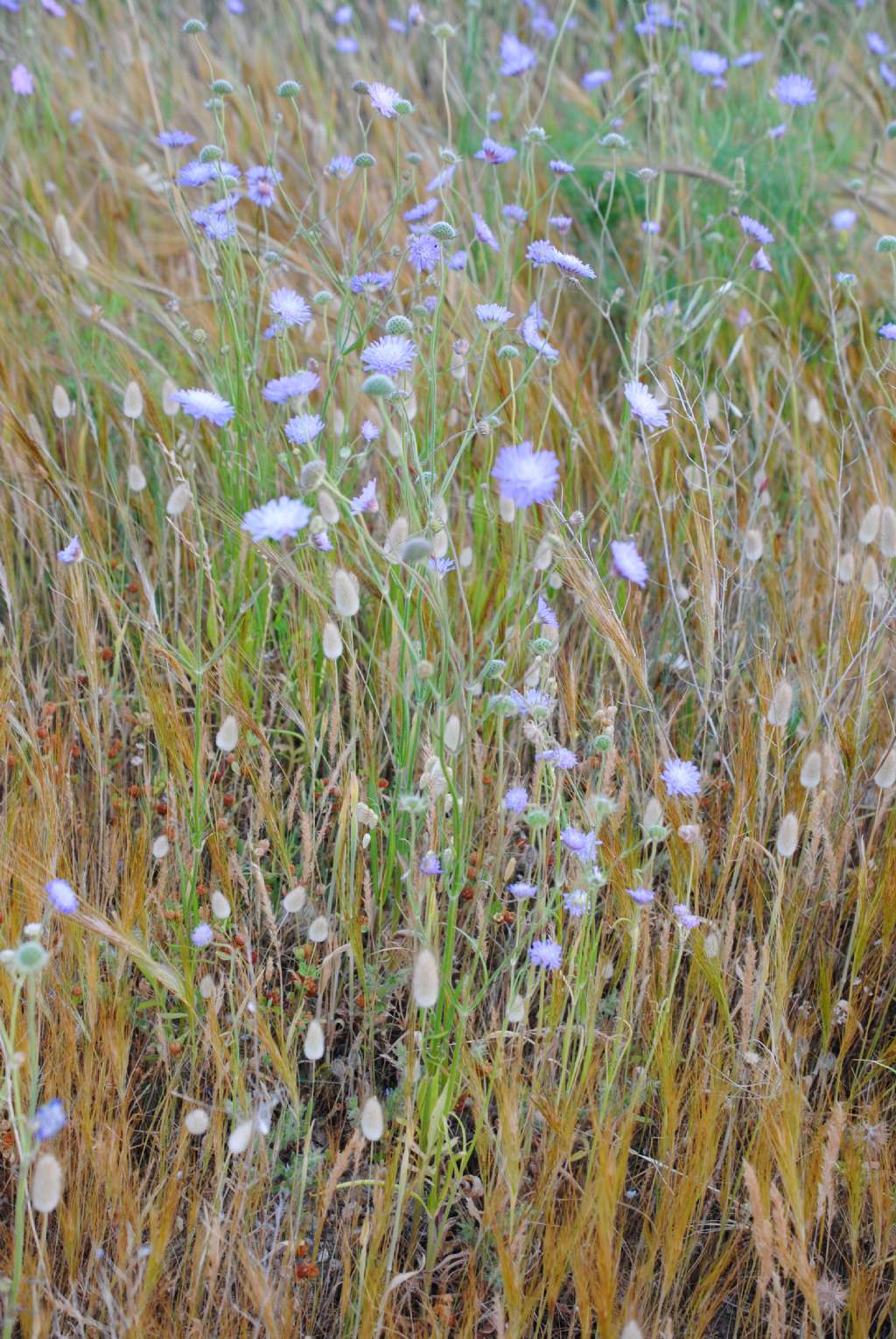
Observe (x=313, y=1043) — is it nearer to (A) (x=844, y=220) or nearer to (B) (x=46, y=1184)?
(B) (x=46, y=1184)

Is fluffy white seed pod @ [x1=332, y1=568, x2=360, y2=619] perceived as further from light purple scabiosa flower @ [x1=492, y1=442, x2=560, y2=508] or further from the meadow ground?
light purple scabiosa flower @ [x1=492, y1=442, x2=560, y2=508]

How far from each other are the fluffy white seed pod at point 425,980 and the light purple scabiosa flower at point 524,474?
418mm

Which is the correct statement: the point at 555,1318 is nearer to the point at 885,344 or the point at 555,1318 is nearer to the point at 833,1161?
the point at 833,1161

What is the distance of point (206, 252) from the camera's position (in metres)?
1.73

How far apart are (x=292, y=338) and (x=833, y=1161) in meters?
1.60

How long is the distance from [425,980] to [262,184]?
129 cm

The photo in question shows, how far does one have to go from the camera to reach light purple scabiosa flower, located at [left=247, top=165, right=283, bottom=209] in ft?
5.79

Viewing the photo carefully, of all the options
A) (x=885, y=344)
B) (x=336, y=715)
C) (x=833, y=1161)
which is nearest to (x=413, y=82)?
(x=885, y=344)

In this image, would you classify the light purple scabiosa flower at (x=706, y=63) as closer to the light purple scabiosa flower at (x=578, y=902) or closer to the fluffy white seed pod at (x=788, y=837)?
the fluffy white seed pod at (x=788, y=837)

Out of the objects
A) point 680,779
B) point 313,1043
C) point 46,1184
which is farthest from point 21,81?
point 46,1184

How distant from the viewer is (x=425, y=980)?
42.0 inches

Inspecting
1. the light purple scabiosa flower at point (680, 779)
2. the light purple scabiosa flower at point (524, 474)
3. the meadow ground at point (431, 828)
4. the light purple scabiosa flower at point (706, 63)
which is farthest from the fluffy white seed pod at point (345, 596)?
the light purple scabiosa flower at point (706, 63)

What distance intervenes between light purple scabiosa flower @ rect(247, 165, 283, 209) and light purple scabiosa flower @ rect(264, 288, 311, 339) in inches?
6.6

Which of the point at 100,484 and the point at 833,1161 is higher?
the point at 100,484
